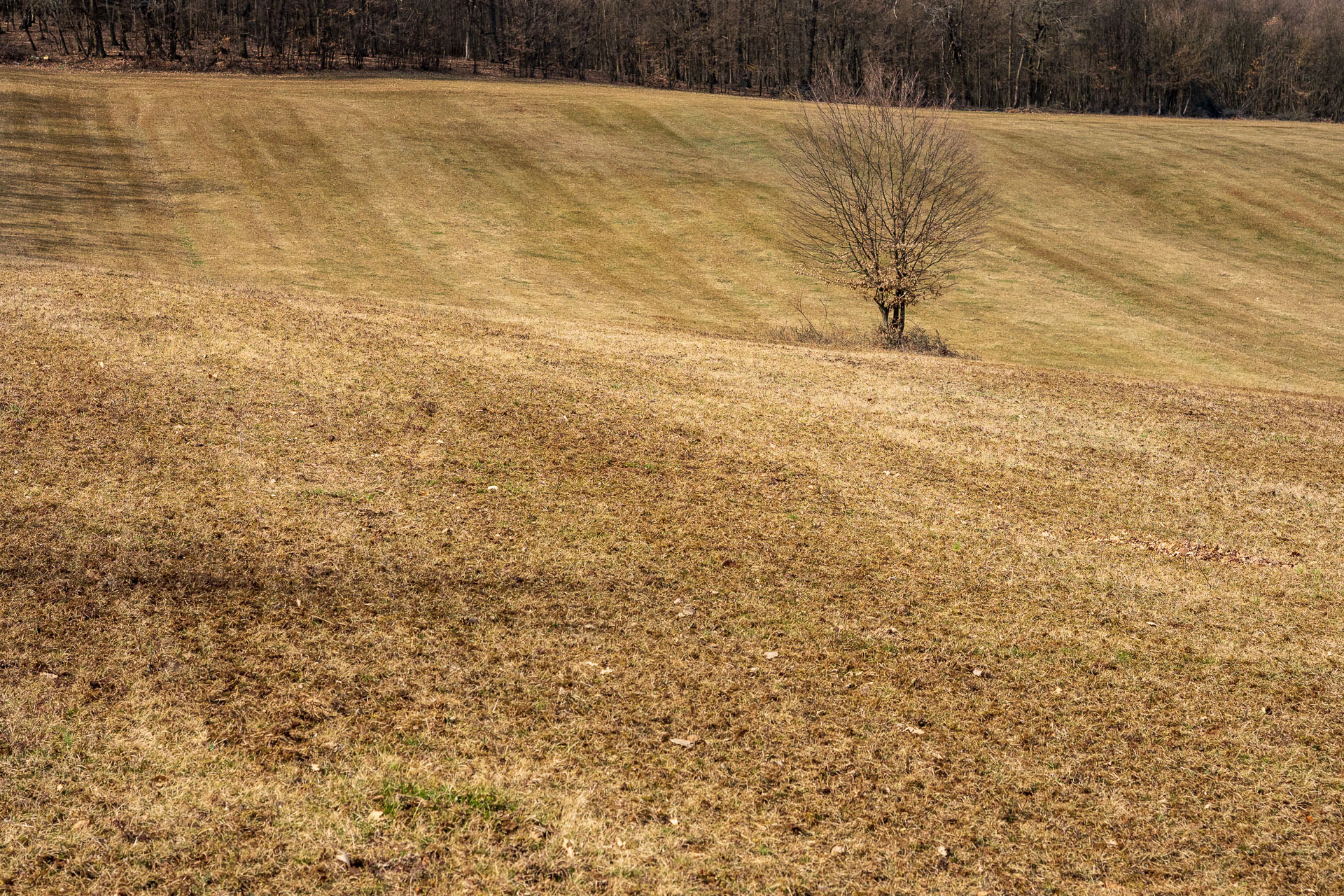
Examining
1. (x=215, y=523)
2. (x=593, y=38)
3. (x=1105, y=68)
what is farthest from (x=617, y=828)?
(x=1105, y=68)

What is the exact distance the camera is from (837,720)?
26.7 feet

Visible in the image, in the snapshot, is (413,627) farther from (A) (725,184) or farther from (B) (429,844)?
(A) (725,184)

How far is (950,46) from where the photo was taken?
83.6 m

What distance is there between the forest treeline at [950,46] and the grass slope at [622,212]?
68.3 feet

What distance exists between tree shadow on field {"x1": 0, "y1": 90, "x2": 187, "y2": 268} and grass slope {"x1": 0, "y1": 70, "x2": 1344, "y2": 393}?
153mm

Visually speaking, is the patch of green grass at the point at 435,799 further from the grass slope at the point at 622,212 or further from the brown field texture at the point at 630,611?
the grass slope at the point at 622,212

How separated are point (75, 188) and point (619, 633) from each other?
129 feet

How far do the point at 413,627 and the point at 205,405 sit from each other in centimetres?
646

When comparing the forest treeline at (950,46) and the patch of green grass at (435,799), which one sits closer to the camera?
the patch of green grass at (435,799)

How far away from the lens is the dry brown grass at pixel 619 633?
257 inches

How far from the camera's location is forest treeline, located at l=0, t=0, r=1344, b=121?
7969 cm

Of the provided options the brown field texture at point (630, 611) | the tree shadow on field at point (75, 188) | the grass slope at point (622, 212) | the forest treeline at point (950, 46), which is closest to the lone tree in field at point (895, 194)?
the brown field texture at point (630, 611)

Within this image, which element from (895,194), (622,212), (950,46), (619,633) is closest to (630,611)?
(619,633)

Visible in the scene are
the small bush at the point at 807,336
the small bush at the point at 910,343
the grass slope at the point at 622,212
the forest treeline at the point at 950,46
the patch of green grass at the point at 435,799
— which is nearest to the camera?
the patch of green grass at the point at 435,799
